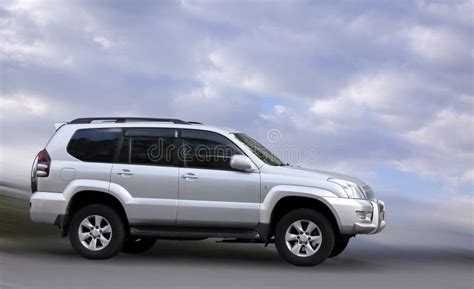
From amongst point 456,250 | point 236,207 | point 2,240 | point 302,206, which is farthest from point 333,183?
point 2,240

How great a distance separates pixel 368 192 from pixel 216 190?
246 cm

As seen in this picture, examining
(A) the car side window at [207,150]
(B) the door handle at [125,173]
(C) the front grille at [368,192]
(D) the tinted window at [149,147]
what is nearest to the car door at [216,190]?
(A) the car side window at [207,150]

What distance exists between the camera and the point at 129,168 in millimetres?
10758

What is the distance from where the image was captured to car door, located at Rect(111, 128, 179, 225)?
10586 millimetres

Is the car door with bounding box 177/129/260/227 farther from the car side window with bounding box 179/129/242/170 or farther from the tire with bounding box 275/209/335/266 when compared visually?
the tire with bounding box 275/209/335/266

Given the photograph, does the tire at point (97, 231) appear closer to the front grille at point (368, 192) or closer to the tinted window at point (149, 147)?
the tinted window at point (149, 147)

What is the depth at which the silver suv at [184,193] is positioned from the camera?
408 inches

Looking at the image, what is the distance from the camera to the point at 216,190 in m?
10.4

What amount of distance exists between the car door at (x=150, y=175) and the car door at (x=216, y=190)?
0.18 m

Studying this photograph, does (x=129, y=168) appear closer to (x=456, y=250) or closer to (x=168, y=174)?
(x=168, y=174)

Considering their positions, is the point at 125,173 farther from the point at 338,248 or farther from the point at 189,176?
the point at 338,248

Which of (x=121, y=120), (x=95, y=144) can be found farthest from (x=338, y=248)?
(x=95, y=144)

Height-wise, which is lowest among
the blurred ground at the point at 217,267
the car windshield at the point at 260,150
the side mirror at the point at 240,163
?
the blurred ground at the point at 217,267

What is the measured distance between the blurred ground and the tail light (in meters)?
1.34
